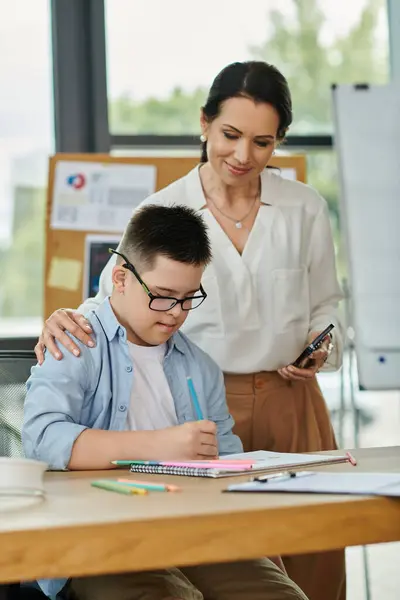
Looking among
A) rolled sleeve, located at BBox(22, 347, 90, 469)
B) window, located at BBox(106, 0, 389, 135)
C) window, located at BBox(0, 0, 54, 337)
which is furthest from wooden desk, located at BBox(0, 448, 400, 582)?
window, located at BBox(106, 0, 389, 135)

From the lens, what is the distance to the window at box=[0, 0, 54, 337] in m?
3.67

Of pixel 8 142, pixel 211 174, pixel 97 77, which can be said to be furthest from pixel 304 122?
pixel 211 174

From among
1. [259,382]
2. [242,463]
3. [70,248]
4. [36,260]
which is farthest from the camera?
[36,260]

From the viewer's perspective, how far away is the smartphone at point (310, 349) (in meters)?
2.09

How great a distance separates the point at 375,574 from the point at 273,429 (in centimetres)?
157

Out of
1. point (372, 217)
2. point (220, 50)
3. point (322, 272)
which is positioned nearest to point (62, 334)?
point (322, 272)

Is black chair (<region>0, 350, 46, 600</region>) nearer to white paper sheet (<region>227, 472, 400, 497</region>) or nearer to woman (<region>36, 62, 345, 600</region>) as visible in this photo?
woman (<region>36, 62, 345, 600</region>)

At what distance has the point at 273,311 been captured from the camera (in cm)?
223

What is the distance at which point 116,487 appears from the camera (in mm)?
1262

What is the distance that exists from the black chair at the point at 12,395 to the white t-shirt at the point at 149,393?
0.20 meters

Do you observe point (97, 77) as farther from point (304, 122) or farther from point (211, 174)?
point (211, 174)

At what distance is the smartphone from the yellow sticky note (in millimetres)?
1346

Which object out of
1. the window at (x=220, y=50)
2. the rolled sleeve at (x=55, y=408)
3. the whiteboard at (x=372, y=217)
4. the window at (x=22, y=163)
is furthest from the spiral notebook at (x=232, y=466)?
the window at (x=220, y=50)

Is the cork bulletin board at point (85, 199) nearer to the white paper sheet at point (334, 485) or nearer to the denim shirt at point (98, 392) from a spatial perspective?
the denim shirt at point (98, 392)
